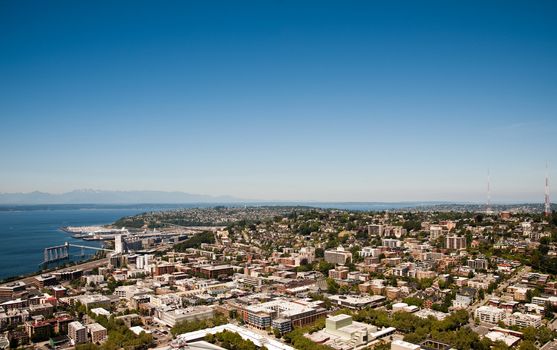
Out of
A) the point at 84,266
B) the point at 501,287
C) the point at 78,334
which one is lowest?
the point at 84,266

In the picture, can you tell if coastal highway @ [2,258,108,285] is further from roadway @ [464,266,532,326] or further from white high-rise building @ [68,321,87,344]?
roadway @ [464,266,532,326]

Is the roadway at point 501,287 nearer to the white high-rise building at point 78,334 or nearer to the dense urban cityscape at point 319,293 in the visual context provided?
the dense urban cityscape at point 319,293

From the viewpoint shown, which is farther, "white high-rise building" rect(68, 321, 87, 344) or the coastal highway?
the coastal highway

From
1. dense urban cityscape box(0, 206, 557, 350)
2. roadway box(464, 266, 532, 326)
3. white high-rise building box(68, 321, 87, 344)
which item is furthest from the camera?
roadway box(464, 266, 532, 326)

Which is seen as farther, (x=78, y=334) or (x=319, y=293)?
(x=319, y=293)

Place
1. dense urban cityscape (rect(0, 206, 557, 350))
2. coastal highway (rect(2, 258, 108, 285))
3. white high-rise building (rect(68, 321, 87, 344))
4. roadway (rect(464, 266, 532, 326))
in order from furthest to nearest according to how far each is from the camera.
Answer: coastal highway (rect(2, 258, 108, 285)), roadway (rect(464, 266, 532, 326)), white high-rise building (rect(68, 321, 87, 344)), dense urban cityscape (rect(0, 206, 557, 350))

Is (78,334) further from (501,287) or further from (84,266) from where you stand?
(501,287)

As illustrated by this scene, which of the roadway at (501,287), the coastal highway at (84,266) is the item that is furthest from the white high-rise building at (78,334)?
the roadway at (501,287)

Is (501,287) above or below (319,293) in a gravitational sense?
above

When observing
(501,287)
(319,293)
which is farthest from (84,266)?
(501,287)

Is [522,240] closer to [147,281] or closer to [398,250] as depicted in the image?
[398,250]

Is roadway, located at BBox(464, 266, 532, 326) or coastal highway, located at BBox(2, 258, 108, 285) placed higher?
roadway, located at BBox(464, 266, 532, 326)

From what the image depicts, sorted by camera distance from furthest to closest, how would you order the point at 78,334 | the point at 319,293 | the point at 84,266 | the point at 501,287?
the point at 84,266 < the point at 501,287 < the point at 319,293 < the point at 78,334

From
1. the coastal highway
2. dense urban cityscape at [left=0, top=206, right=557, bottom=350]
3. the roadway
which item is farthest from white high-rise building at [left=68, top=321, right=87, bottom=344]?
the roadway
